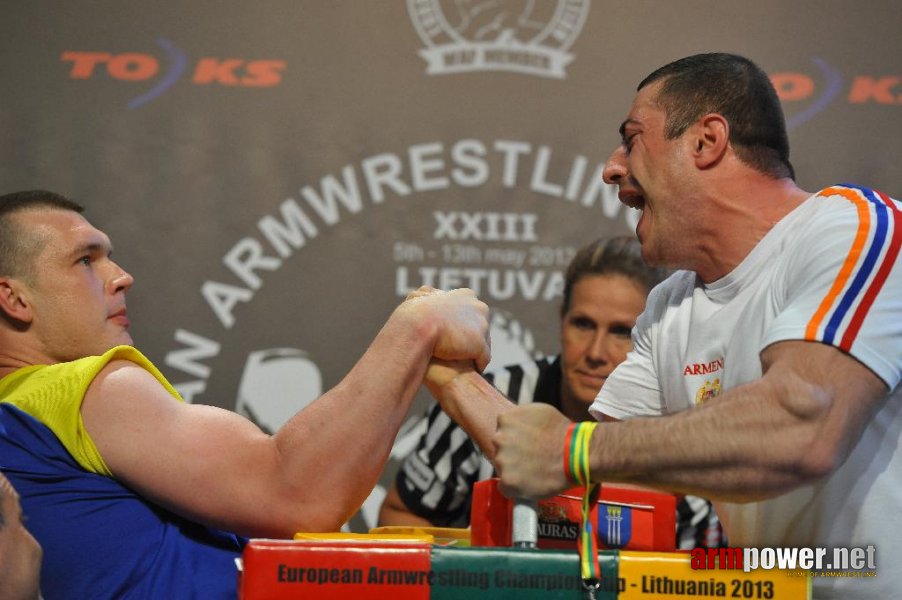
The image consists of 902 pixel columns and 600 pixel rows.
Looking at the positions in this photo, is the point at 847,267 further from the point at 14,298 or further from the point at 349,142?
the point at 349,142

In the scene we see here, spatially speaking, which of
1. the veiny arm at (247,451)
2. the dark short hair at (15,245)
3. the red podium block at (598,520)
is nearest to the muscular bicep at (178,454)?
the veiny arm at (247,451)

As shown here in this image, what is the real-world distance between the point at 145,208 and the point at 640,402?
62.8 inches

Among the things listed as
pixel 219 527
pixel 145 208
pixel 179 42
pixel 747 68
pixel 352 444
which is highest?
pixel 179 42

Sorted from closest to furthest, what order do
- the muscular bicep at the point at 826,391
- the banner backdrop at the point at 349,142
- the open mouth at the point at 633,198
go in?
the muscular bicep at the point at 826,391 < the open mouth at the point at 633,198 < the banner backdrop at the point at 349,142

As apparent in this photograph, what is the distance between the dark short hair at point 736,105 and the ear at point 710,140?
13 mm

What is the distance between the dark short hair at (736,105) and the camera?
5.63 feet

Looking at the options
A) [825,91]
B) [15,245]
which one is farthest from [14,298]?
[825,91]

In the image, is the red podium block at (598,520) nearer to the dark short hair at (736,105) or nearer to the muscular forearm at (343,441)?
the muscular forearm at (343,441)

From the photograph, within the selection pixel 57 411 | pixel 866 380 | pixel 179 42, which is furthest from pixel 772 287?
pixel 179 42

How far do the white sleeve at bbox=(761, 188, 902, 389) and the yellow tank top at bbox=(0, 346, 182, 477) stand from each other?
3.21 feet

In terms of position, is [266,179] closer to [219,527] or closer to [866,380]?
[219,527]

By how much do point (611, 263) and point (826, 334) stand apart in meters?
1.43

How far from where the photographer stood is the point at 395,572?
1.17 m

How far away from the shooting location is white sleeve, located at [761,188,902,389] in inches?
51.3
